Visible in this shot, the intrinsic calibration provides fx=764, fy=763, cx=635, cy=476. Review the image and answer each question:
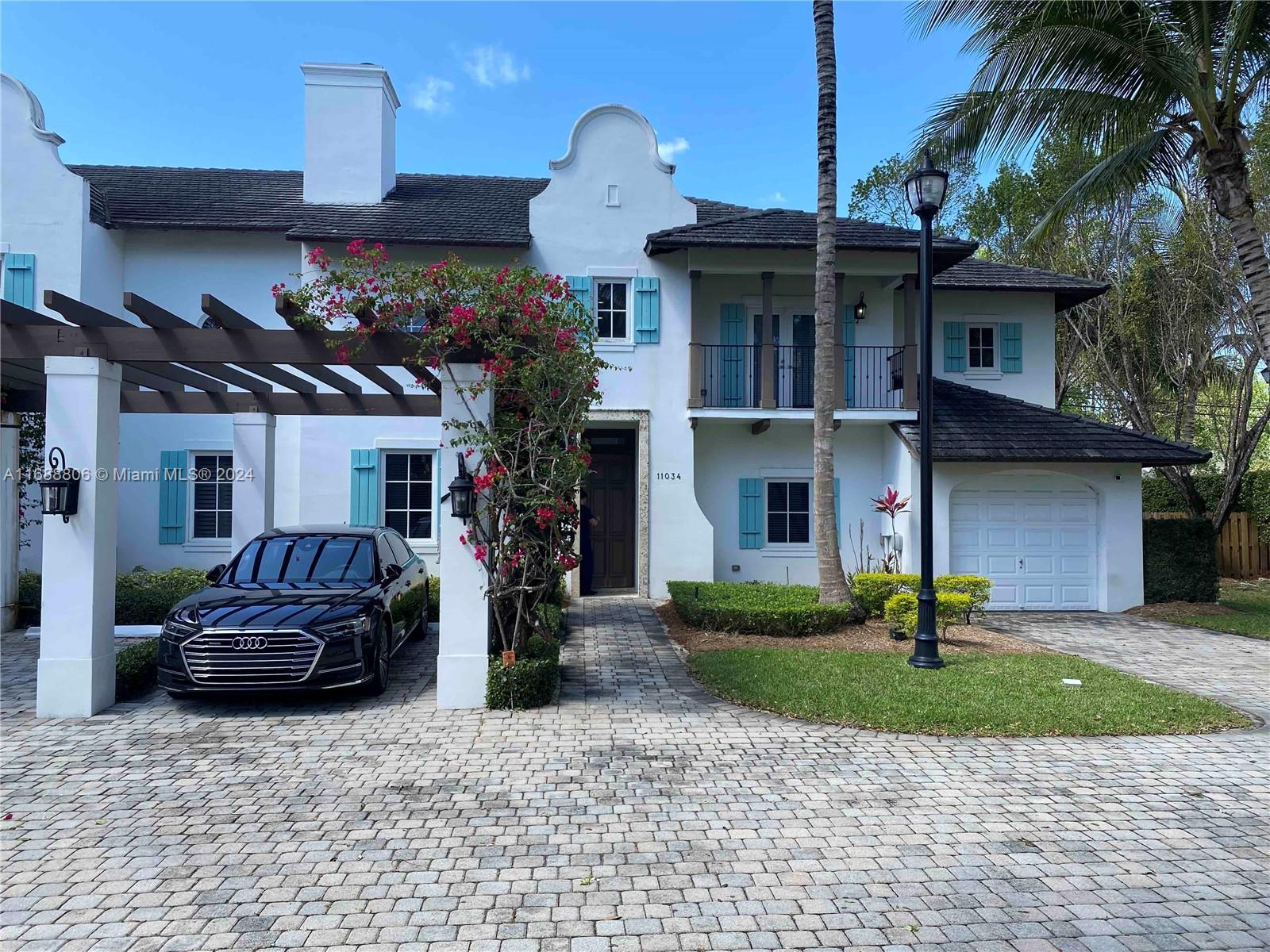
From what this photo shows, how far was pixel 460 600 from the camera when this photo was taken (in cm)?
695

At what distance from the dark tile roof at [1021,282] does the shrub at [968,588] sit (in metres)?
6.56

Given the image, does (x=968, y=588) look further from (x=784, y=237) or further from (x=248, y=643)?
(x=248, y=643)

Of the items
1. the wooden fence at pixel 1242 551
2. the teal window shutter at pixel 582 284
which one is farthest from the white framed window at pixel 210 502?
the wooden fence at pixel 1242 551

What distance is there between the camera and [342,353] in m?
6.80

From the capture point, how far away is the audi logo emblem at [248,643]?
6.59m

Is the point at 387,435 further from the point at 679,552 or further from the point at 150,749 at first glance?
the point at 150,749

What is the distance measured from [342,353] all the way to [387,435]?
752 cm

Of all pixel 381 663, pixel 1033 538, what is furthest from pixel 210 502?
pixel 1033 538

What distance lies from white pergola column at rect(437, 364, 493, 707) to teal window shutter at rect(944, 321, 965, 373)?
39.9ft

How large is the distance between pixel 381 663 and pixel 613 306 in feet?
28.8

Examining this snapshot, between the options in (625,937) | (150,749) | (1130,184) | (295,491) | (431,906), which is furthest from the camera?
(295,491)

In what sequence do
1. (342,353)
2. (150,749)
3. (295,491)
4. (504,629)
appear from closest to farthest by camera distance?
(150,749), (342,353), (504,629), (295,491)

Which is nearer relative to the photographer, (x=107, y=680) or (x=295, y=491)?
(x=107, y=680)

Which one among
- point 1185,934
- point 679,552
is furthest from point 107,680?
point 679,552
